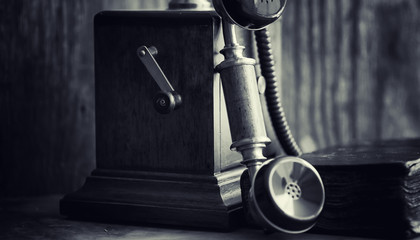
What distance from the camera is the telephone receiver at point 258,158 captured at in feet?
4.88

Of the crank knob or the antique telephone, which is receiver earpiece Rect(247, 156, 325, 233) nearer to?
the antique telephone

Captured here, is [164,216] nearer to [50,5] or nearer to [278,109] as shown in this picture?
[278,109]

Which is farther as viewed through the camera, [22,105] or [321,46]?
[321,46]

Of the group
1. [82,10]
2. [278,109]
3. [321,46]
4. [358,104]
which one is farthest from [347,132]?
[82,10]

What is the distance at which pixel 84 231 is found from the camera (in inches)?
66.2

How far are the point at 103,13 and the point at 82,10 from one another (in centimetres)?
29

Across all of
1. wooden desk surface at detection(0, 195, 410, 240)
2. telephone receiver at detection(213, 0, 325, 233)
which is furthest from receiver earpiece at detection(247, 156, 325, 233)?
wooden desk surface at detection(0, 195, 410, 240)

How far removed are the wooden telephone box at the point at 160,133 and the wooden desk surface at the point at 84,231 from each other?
0.03 m

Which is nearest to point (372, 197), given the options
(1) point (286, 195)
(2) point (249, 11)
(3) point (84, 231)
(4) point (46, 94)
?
(1) point (286, 195)

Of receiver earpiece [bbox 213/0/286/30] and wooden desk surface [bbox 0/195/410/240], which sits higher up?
receiver earpiece [bbox 213/0/286/30]

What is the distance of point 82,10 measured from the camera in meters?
2.08

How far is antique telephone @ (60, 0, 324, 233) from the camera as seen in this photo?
5.25ft

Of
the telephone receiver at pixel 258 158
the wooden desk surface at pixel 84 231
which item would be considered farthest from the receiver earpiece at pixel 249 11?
the wooden desk surface at pixel 84 231

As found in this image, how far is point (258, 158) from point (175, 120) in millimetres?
248
